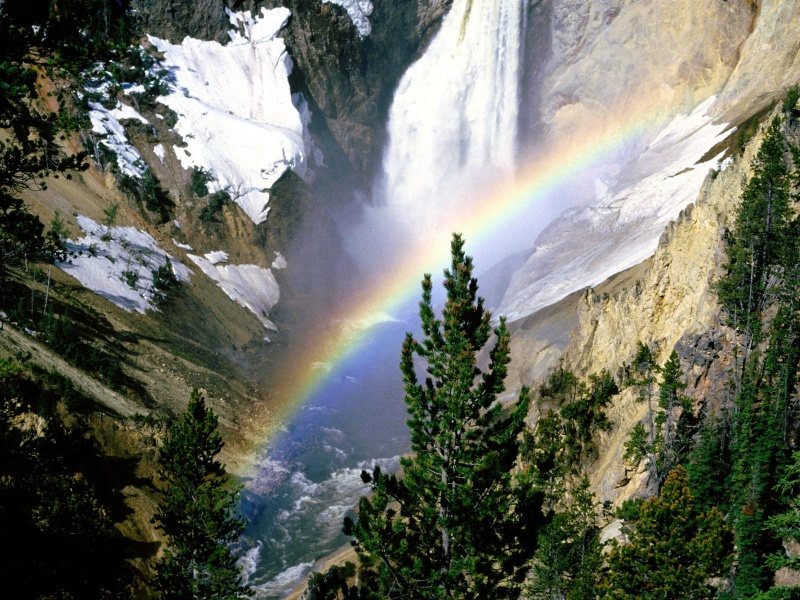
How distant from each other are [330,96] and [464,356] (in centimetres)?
7882

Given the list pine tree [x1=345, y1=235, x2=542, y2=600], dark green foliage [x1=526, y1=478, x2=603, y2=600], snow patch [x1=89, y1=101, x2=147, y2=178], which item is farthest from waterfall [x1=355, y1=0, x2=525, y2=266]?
pine tree [x1=345, y1=235, x2=542, y2=600]

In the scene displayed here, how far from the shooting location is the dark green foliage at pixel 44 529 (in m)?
12.8

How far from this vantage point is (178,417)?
128 ft

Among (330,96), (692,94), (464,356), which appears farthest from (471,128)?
(464,356)

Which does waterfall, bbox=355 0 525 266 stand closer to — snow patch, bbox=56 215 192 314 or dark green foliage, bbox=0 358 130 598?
snow patch, bbox=56 215 192 314

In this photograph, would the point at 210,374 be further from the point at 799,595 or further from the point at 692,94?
the point at 692,94

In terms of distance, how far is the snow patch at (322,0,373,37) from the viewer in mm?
83188

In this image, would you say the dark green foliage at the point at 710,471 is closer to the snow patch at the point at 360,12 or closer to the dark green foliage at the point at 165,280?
the dark green foliage at the point at 165,280

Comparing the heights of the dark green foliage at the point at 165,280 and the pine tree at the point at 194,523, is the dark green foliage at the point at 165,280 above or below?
above

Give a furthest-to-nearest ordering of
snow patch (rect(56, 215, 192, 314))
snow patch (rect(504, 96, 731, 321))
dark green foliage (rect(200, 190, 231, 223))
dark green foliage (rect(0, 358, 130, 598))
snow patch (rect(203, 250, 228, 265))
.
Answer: dark green foliage (rect(200, 190, 231, 223)) < snow patch (rect(203, 250, 228, 265)) < snow patch (rect(504, 96, 731, 321)) < snow patch (rect(56, 215, 192, 314)) < dark green foliage (rect(0, 358, 130, 598))

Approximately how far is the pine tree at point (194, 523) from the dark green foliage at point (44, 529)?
159 centimetres

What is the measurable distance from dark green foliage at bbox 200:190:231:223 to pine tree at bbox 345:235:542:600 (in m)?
53.6

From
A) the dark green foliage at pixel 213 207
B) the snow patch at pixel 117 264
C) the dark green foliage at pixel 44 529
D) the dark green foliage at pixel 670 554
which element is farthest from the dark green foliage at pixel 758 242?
the dark green foliage at pixel 213 207

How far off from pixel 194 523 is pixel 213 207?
49850 mm
